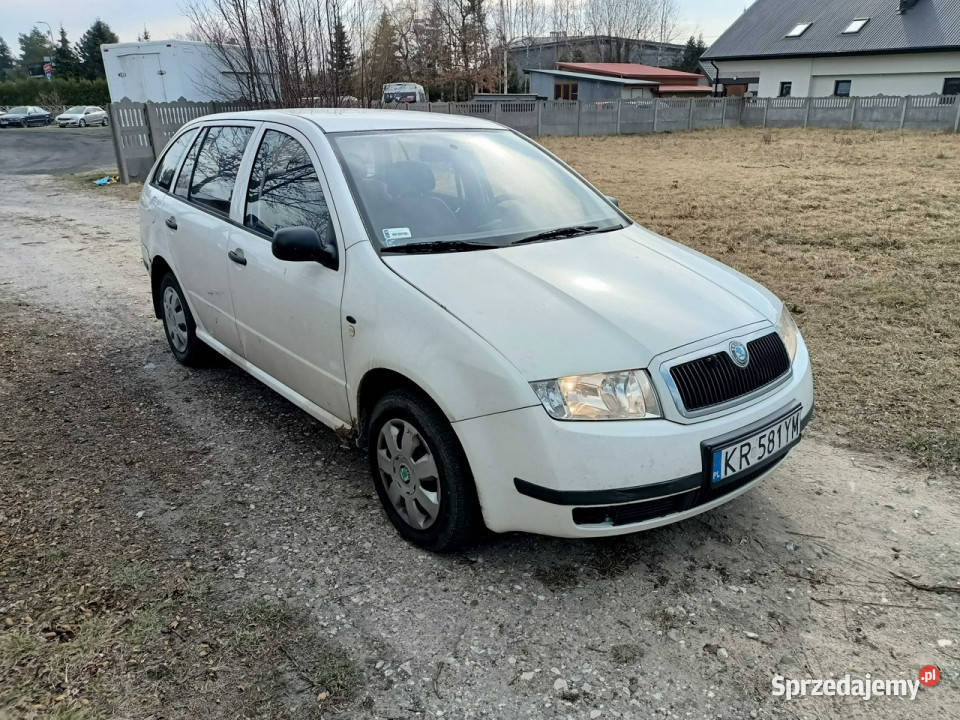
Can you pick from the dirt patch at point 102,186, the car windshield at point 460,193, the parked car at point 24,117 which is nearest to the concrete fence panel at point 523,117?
the dirt patch at point 102,186

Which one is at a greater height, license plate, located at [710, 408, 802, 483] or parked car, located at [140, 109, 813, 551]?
parked car, located at [140, 109, 813, 551]

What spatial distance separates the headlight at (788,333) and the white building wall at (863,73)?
3737 centimetres

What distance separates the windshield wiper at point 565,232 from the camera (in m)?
3.41

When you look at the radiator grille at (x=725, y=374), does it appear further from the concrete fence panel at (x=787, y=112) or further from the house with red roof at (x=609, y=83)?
the house with red roof at (x=609, y=83)

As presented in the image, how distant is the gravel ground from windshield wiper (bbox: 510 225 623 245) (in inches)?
54.8

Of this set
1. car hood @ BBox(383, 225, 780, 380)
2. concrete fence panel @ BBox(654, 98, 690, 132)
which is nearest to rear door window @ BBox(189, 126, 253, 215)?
car hood @ BBox(383, 225, 780, 380)

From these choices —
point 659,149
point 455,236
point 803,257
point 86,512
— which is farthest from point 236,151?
point 659,149

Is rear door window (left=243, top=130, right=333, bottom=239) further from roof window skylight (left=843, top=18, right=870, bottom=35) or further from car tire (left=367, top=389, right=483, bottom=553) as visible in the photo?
roof window skylight (left=843, top=18, right=870, bottom=35)

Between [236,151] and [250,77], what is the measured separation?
13.5m

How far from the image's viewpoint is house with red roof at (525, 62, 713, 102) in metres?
46.1

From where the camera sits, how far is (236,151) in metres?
4.15

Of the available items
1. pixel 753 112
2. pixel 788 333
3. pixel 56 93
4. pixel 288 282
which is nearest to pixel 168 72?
pixel 288 282

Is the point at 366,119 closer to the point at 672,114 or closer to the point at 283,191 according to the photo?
the point at 283,191

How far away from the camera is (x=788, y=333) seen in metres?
3.22
